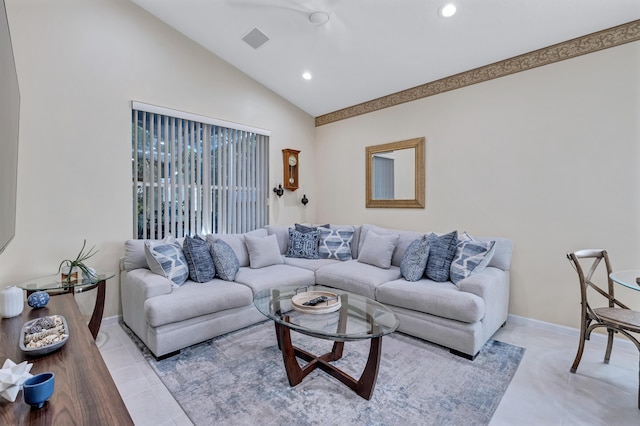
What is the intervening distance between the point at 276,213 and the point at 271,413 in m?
3.18

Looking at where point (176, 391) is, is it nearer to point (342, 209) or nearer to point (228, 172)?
point (228, 172)

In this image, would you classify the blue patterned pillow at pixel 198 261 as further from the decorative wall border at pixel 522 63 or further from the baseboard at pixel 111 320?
the decorative wall border at pixel 522 63

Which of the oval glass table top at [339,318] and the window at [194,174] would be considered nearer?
the oval glass table top at [339,318]

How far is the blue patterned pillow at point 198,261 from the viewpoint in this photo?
298 cm

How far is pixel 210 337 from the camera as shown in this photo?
2.70 meters

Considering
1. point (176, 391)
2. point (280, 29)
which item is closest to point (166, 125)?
point (280, 29)

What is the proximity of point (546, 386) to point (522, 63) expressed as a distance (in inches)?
116

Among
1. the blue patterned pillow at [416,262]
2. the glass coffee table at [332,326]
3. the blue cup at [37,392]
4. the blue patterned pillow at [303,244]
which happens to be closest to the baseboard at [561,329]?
the blue patterned pillow at [416,262]

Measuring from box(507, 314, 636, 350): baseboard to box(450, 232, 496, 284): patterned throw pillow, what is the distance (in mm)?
869

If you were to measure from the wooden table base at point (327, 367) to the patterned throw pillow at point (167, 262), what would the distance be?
50.4 inches


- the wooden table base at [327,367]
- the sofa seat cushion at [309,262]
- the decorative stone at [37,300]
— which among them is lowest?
the wooden table base at [327,367]

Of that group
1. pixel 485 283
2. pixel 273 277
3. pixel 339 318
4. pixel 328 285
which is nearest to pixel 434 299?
pixel 485 283

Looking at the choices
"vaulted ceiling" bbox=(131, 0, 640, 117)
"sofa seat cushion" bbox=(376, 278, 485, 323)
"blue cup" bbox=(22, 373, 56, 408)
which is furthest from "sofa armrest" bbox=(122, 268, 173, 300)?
"vaulted ceiling" bbox=(131, 0, 640, 117)

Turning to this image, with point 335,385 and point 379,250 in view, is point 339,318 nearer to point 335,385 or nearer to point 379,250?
point 335,385
